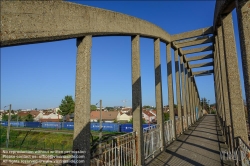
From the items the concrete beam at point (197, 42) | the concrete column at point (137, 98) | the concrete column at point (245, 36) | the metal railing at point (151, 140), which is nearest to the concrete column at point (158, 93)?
the metal railing at point (151, 140)

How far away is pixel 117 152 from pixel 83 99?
1746 mm

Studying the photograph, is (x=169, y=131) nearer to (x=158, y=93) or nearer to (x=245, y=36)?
(x=158, y=93)

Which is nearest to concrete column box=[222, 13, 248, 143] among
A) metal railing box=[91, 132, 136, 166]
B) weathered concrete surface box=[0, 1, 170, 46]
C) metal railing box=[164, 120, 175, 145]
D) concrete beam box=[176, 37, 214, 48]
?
metal railing box=[91, 132, 136, 166]

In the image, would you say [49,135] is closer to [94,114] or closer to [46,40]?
[46,40]

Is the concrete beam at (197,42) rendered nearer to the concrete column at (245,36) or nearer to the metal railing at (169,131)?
the metal railing at (169,131)

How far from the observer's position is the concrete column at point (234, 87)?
566 centimetres

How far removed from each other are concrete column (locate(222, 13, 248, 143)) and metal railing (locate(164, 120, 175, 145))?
12.8ft

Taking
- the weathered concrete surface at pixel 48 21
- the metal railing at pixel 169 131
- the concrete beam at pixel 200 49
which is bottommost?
the metal railing at pixel 169 131

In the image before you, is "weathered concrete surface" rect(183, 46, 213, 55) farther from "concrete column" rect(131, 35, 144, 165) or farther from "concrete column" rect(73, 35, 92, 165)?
"concrete column" rect(73, 35, 92, 165)

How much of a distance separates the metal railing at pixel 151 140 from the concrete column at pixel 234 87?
282 cm

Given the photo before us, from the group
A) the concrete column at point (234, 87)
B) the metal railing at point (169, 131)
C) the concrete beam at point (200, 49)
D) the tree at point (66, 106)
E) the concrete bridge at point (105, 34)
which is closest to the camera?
the concrete bridge at point (105, 34)

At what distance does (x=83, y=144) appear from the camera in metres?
3.54

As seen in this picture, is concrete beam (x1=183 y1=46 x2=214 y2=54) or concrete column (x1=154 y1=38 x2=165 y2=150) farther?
concrete beam (x1=183 y1=46 x2=214 y2=54)

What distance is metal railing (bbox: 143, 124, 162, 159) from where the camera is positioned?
6.56 meters
